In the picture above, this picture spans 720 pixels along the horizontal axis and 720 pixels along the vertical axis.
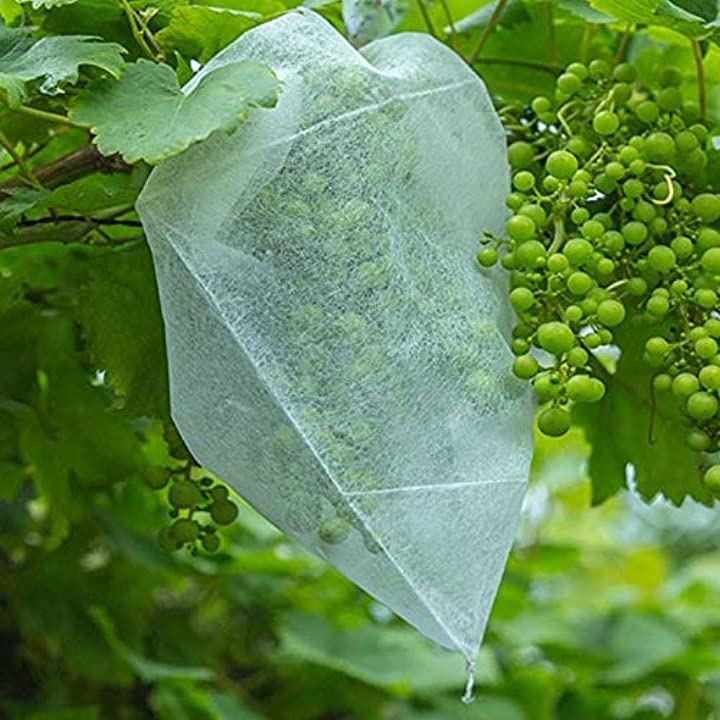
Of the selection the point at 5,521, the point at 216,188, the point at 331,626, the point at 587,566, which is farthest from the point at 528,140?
the point at 587,566

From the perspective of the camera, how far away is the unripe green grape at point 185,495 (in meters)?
0.82

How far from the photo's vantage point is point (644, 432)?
0.92 meters

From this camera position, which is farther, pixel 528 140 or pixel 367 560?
pixel 528 140

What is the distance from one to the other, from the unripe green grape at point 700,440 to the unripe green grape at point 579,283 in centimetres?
12

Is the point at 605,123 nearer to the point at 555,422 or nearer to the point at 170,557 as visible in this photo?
the point at 555,422

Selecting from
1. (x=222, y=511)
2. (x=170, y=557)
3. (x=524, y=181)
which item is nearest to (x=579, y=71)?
(x=524, y=181)

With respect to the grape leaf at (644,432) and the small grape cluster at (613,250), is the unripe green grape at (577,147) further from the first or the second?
the grape leaf at (644,432)

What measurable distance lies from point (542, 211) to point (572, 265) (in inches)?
1.4

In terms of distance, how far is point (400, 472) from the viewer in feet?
2.17

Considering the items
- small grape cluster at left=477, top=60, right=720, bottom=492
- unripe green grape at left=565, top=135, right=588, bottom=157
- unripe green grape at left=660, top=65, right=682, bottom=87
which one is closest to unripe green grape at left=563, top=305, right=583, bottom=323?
small grape cluster at left=477, top=60, right=720, bottom=492

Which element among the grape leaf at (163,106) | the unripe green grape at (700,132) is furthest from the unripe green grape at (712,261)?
the grape leaf at (163,106)

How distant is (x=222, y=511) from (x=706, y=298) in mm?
326

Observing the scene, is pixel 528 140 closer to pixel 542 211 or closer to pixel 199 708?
pixel 542 211

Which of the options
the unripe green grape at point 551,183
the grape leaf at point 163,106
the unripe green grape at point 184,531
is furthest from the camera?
the unripe green grape at point 184,531
